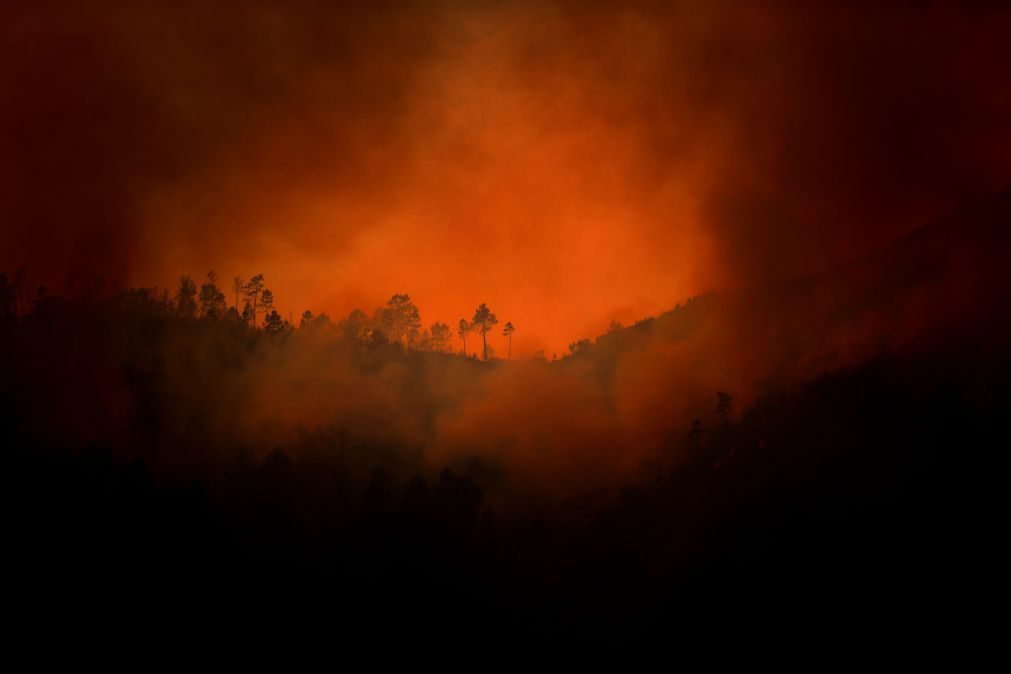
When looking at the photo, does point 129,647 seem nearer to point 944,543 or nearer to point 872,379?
point 944,543

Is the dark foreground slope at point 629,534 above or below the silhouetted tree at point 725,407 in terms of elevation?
below

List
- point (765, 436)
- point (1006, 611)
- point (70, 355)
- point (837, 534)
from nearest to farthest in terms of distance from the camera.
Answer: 1. point (1006, 611)
2. point (837, 534)
3. point (765, 436)
4. point (70, 355)

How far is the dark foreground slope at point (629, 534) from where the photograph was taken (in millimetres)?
113125

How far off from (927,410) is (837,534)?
36.3 meters

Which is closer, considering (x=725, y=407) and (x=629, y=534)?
(x=629, y=534)

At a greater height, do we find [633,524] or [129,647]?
[633,524]

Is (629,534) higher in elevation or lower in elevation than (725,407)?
lower

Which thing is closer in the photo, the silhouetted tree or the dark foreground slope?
the dark foreground slope

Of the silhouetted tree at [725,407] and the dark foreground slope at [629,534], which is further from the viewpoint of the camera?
the silhouetted tree at [725,407]

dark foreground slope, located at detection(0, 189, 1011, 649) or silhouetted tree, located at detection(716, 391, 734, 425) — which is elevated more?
silhouetted tree, located at detection(716, 391, 734, 425)

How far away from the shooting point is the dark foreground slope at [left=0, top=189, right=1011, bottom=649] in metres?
113

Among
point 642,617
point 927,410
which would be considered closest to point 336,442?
point 642,617

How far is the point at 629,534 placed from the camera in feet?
493

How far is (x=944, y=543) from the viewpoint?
110125mm
